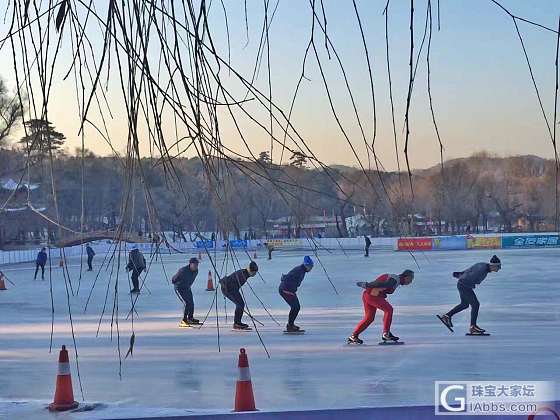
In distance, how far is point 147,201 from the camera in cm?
137

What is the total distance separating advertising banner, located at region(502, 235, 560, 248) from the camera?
151 feet

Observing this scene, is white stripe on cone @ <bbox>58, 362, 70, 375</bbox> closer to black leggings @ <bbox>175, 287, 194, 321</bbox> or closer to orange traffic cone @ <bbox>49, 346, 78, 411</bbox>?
orange traffic cone @ <bbox>49, 346, 78, 411</bbox>

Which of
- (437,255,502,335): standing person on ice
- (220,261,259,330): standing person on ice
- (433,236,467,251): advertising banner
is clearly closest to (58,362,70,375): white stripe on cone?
(220,261,259,330): standing person on ice

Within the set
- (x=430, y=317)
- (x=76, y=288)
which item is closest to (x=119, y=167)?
(x=76, y=288)

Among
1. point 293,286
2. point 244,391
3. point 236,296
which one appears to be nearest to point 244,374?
point 244,391

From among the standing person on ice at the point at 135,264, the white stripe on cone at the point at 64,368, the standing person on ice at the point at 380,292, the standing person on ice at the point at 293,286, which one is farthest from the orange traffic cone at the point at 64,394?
the standing person on ice at the point at 293,286

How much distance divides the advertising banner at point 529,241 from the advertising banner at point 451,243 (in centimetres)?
234

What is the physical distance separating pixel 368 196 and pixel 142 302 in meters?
15.5

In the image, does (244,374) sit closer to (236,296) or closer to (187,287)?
(236,296)

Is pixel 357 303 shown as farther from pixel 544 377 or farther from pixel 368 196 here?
pixel 368 196

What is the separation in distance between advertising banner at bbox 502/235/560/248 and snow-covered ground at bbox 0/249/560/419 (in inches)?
1216

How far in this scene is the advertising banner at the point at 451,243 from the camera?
46.0 metres

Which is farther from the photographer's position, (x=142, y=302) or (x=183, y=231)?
(x=142, y=302)

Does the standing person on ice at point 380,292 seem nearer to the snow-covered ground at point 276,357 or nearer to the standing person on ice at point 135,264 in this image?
the snow-covered ground at point 276,357
